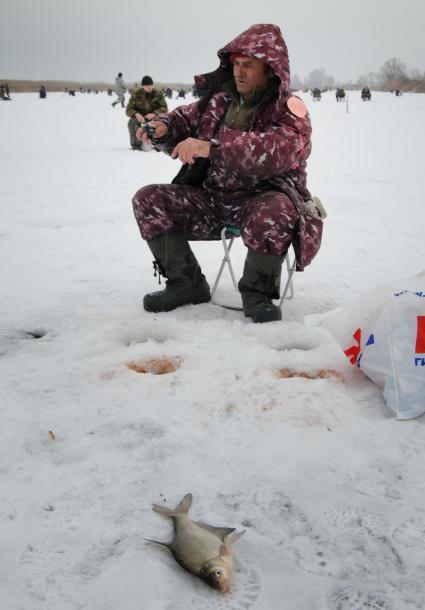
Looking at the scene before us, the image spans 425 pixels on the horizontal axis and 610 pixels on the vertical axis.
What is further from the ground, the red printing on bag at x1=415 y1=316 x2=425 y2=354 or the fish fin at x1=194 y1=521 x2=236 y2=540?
the red printing on bag at x1=415 y1=316 x2=425 y2=354

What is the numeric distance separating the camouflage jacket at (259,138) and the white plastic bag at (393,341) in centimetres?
64

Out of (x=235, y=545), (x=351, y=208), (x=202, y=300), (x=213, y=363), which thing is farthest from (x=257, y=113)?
(x=351, y=208)

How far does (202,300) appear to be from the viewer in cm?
329

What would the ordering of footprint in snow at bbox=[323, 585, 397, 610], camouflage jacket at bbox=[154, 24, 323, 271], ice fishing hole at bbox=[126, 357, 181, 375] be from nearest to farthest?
footprint in snow at bbox=[323, 585, 397, 610], ice fishing hole at bbox=[126, 357, 181, 375], camouflage jacket at bbox=[154, 24, 323, 271]

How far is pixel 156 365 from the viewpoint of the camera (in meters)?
2.46

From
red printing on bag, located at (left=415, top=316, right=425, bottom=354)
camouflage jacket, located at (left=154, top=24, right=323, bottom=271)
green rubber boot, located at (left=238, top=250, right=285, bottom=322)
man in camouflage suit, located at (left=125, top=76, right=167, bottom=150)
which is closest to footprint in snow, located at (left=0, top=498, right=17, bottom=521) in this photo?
red printing on bag, located at (left=415, top=316, right=425, bottom=354)

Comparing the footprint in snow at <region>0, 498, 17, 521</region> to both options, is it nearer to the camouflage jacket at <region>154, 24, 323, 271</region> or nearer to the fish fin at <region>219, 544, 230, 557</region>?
the fish fin at <region>219, 544, 230, 557</region>

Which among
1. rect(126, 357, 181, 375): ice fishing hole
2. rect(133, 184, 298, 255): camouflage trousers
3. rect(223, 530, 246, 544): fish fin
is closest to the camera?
rect(223, 530, 246, 544): fish fin

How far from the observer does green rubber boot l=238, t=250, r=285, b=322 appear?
2.85 metres

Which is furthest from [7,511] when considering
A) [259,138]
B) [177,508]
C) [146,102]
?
[146,102]

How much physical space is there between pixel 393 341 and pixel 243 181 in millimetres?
1335

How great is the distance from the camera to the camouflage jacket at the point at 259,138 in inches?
102

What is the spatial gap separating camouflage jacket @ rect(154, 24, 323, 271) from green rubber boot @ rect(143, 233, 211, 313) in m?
0.40

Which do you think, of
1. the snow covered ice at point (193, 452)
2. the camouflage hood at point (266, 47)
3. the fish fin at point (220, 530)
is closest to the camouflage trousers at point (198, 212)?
the snow covered ice at point (193, 452)
